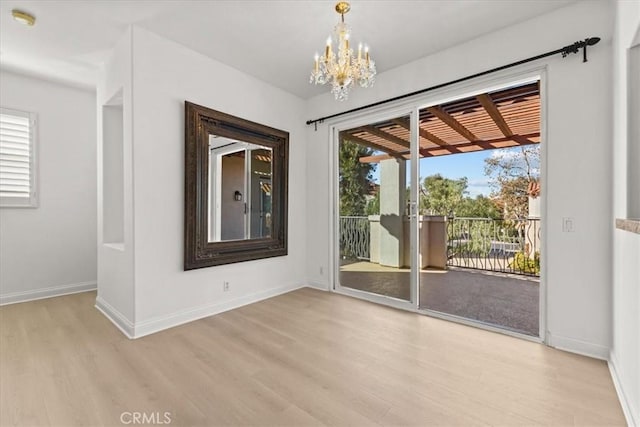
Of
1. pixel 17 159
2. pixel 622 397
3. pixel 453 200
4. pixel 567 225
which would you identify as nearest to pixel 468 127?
pixel 453 200

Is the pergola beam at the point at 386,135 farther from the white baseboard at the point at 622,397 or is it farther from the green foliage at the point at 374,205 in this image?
the white baseboard at the point at 622,397

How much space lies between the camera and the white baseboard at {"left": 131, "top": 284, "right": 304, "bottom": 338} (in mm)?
2664

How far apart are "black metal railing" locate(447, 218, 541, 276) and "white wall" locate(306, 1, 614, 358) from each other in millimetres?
3640

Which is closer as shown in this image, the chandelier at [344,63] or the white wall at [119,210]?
the chandelier at [344,63]

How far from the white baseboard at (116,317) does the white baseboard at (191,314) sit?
9 cm

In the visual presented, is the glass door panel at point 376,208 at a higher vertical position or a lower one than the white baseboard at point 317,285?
higher

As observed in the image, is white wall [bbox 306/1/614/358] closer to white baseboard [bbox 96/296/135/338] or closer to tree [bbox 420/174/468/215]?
white baseboard [bbox 96/296/135/338]

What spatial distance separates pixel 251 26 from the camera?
2.71m

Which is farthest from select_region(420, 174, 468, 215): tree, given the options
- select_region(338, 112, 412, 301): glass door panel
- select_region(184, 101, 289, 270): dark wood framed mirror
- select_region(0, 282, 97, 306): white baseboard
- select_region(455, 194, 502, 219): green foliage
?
select_region(0, 282, 97, 306): white baseboard

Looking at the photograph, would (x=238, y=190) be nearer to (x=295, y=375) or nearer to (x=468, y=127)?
(x=295, y=375)

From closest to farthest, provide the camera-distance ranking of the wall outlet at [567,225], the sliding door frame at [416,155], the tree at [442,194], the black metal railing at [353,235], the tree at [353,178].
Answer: the wall outlet at [567,225]
the sliding door frame at [416,155]
the tree at [353,178]
the black metal railing at [353,235]
the tree at [442,194]

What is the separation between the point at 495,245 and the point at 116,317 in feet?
21.5

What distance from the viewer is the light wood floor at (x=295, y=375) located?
1595 mm

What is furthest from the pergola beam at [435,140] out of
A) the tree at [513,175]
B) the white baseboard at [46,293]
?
the white baseboard at [46,293]
